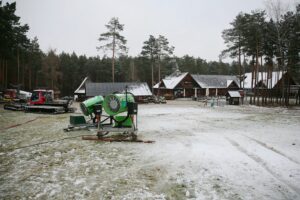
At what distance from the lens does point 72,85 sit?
200 ft

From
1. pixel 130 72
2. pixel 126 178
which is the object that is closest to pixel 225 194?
pixel 126 178

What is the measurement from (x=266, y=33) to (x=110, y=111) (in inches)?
997

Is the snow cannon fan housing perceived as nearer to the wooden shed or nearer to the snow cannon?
the snow cannon

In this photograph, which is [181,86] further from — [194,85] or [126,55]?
[126,55]

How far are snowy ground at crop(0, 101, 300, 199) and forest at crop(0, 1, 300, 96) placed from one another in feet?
68.2

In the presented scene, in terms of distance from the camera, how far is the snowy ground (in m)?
5.00

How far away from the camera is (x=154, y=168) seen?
6.48 metres

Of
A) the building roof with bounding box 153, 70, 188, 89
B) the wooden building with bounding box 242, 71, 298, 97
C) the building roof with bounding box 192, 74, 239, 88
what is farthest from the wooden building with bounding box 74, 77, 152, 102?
the building roof with bounding box 192, 74, 239, 88

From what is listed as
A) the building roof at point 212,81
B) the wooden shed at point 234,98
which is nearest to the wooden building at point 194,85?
the building roof at point 212,81

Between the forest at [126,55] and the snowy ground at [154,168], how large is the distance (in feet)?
68.2

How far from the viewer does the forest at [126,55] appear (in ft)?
86.6

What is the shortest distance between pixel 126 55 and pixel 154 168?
125ft

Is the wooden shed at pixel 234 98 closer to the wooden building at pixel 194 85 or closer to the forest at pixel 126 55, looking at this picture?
the forest at pixel 126 55

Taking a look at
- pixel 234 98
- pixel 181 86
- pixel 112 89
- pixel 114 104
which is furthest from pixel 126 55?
pixel 114 104
